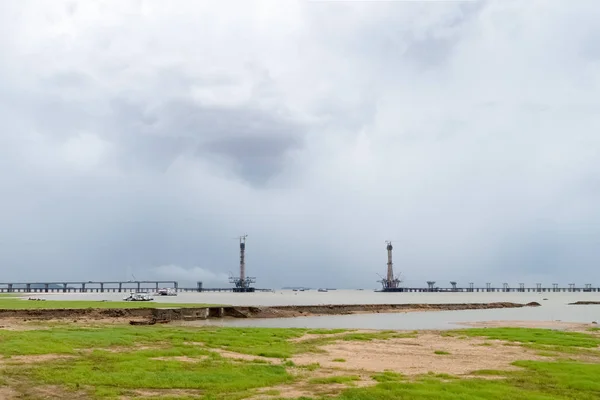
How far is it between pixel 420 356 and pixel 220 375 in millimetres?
13427

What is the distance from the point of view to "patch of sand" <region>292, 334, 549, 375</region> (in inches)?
999

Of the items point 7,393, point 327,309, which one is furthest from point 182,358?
point 327,309

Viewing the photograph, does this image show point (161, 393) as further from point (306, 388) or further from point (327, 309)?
point (327, 309)

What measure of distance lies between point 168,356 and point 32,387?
863 centimetres

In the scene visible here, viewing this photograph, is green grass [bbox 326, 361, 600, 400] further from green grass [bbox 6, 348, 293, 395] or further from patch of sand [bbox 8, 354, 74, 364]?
patch of sand [bbox 8, 354, 74, 364]

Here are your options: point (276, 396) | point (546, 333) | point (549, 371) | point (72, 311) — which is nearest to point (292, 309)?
point (72, 311)

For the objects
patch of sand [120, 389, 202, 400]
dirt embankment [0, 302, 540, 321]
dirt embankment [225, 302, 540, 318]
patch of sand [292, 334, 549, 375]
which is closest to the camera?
patch of sand [120, 389, 202, 400]

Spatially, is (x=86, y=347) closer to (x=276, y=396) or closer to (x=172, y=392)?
(x=172, y=392)

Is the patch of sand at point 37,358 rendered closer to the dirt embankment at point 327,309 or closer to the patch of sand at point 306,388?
the patch of sand at point 306,388

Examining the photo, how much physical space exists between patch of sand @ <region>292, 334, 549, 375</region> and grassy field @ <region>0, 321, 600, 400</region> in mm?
930

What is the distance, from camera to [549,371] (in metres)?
23.6

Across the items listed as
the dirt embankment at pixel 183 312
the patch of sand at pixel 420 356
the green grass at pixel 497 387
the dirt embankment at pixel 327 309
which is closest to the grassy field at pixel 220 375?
the green grass at pixel 497 387

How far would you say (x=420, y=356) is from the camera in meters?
30.2

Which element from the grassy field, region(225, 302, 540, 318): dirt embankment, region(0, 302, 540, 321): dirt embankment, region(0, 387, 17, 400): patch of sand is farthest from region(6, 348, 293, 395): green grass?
region(225, 302, 540, 318): dirt embankment
